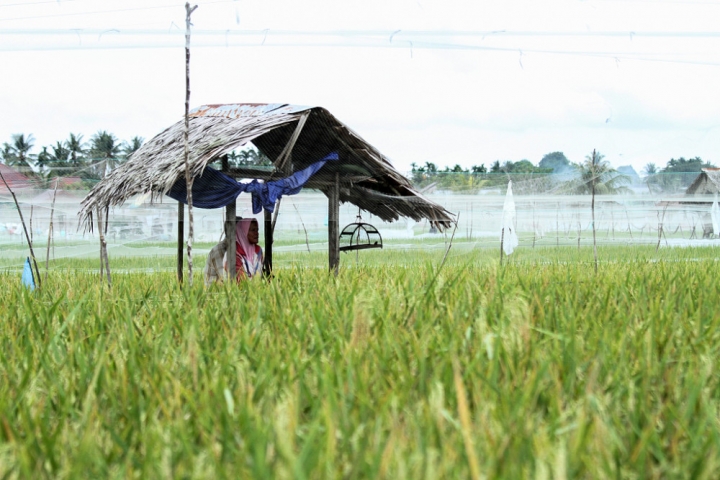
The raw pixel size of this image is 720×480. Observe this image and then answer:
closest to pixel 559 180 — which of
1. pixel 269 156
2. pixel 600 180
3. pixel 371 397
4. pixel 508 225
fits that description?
pixel 600 180

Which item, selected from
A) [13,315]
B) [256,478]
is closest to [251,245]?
[13,315]

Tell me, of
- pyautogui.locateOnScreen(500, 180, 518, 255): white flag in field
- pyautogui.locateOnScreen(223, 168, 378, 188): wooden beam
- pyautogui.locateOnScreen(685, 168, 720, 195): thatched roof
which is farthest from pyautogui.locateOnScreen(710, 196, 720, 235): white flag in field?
pyautogui.locateOnScreen(223, 168, 378, 188): wooden beam

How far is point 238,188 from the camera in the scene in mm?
6973

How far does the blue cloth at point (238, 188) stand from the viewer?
22.5 ft

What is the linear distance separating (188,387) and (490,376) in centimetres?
79

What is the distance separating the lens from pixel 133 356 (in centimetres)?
225

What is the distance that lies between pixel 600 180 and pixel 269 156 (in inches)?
315

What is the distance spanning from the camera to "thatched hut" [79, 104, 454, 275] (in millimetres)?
6461

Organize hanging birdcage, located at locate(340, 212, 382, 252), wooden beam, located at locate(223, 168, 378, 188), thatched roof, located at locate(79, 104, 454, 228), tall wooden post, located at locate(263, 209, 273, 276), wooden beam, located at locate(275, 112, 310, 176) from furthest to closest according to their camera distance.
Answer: hanging birdcage, located at locate(340, 212, 382, 252) < tall wooden post, located at locate(263, 209, 273, 276) < wooden beam, located at locate(223, 168, 378, 188) < wooden beam, located at locate(275, 112, 310, 176) < thatched roof, located at locate(79, 104, 454, 228)

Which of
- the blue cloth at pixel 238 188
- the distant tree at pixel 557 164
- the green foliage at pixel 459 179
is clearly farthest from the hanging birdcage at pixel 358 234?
the distant tree at pixel 557 164

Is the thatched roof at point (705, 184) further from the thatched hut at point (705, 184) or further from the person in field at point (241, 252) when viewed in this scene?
the person in field at point (241, 252)

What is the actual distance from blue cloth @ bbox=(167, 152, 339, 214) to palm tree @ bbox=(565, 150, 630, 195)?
25.2 feet

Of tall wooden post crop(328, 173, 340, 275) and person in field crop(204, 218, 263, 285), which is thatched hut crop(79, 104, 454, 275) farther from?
person in field crop(204, 218, 263, 285)

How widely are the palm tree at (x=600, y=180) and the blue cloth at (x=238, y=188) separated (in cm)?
769
